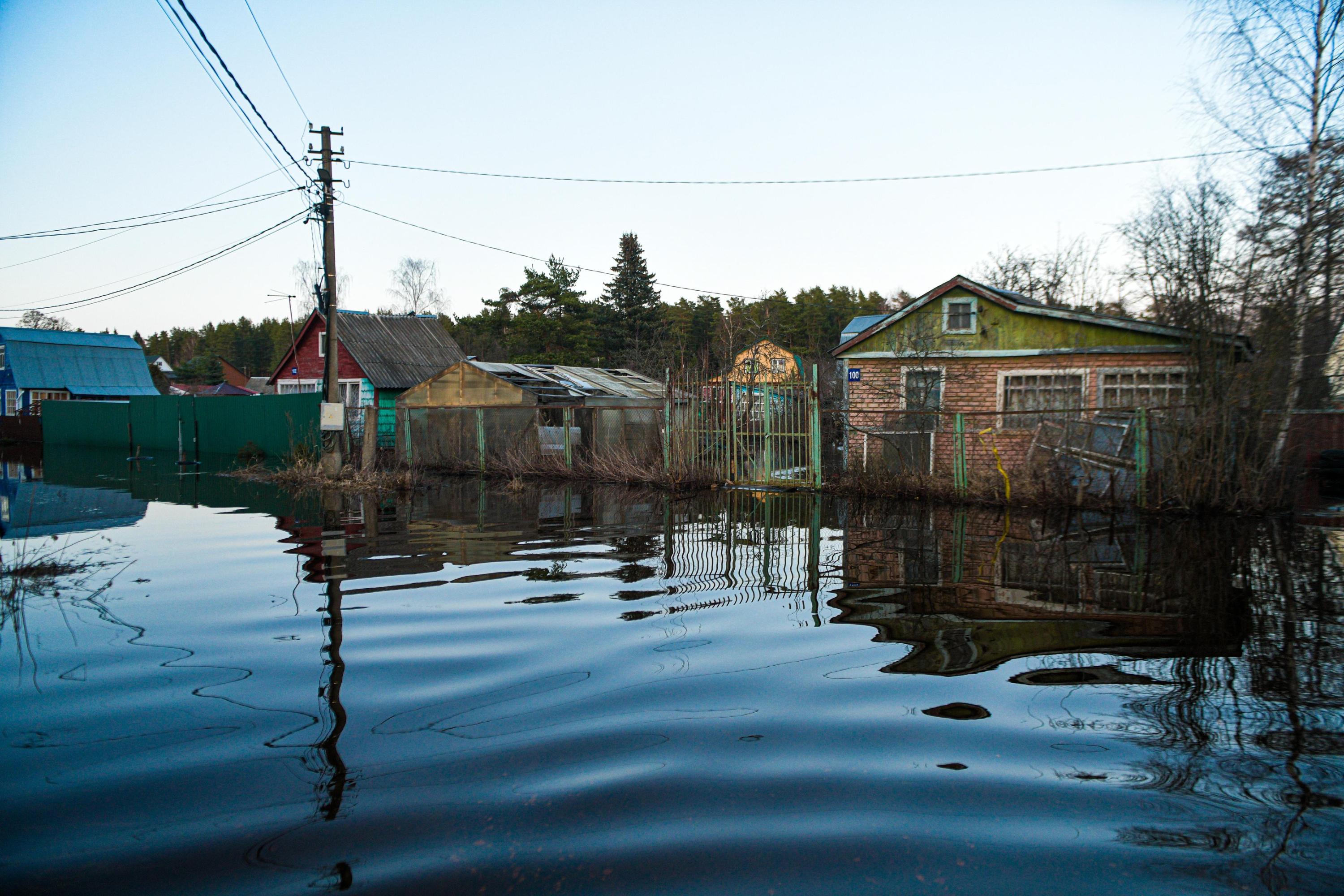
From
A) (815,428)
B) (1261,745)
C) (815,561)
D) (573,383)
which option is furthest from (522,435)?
(1261,745)

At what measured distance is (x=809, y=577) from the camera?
8.68 m

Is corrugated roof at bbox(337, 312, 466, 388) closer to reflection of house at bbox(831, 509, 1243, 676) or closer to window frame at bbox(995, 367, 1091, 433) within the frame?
window frame at bbox(995, 367, 1091, 433)

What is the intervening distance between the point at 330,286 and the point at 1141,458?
16328 millimetres

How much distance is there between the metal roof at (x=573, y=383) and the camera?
78.4ft

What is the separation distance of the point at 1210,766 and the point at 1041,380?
15.2 meters

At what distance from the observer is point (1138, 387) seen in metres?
16.8

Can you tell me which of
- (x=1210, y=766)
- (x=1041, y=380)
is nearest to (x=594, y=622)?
(x=1210, y=766)

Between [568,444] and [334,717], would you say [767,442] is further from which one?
[334,717]

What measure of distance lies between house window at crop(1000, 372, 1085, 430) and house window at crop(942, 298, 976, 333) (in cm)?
130

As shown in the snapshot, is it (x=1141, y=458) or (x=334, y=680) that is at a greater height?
(x=1141, y=458)

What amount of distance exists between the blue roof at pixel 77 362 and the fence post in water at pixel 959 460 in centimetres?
4566

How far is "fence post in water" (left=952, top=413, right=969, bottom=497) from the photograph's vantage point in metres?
14.7

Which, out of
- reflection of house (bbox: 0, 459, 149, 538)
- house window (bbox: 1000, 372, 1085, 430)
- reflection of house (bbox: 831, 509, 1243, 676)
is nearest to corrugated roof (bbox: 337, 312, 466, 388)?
reflection of house (bbox: 0, 459, 149, 538)

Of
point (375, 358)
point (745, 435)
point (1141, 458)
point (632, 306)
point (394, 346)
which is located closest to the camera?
point (1141, 458)
